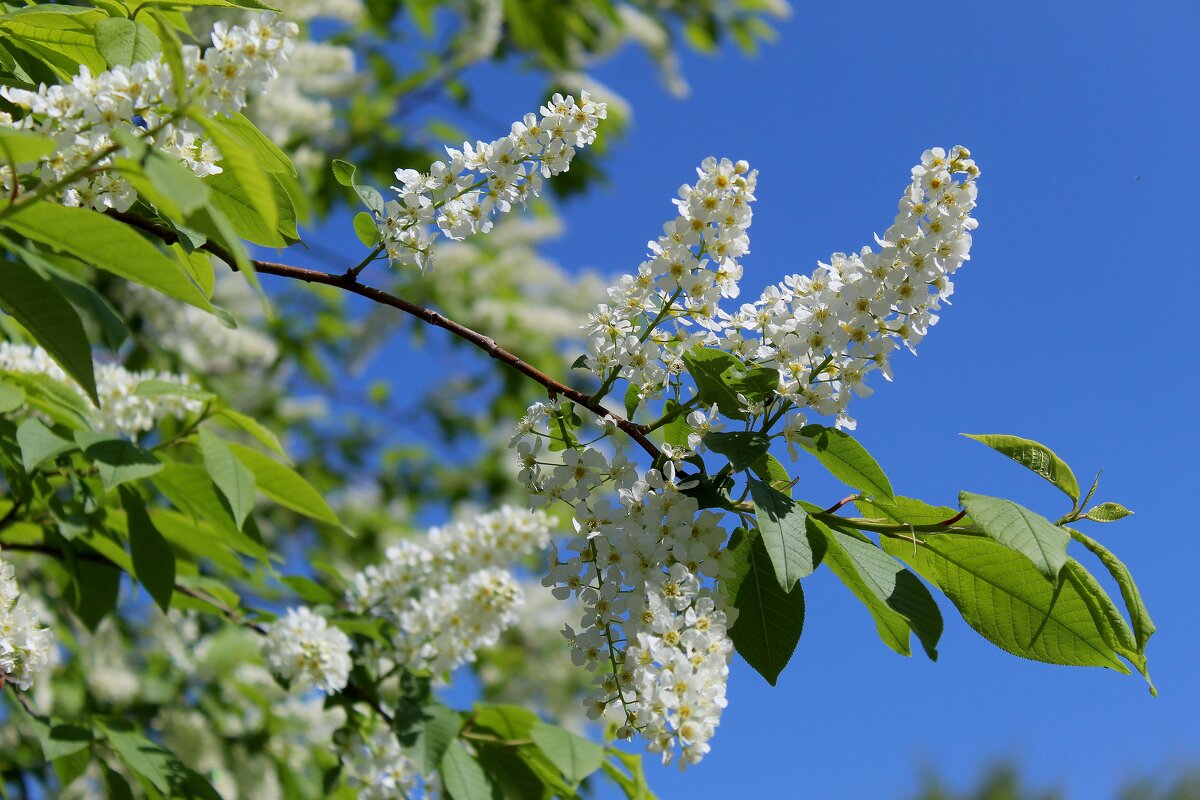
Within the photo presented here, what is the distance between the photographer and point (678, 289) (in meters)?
1.54

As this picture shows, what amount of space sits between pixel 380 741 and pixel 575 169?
5.71 meters

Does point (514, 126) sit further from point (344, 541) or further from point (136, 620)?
point (344, 541)

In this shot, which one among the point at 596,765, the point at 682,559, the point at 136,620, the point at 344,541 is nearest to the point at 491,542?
the point at 596,765

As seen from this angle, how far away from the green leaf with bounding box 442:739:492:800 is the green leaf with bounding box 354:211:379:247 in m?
1.15

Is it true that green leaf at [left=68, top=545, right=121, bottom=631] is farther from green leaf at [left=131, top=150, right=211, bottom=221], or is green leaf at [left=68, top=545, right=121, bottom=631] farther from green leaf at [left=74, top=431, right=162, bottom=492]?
green leaf at [left=131, top=150, right=211, bottom=221]

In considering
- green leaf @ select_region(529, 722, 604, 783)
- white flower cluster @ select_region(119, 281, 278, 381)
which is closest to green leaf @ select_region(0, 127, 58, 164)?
green leaf @ select_region(529, 722, 604, 783)

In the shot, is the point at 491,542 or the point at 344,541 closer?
the point at 491,542

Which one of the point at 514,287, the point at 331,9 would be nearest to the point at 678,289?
the point at 331,9

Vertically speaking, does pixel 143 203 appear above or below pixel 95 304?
above

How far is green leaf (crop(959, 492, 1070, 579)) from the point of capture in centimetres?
126

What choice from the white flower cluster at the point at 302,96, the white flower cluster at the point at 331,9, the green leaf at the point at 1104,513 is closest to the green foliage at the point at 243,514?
the green leaf at the point at 1104,513

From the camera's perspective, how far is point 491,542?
288 cm

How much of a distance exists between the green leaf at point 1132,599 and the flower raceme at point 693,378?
1.24 feet

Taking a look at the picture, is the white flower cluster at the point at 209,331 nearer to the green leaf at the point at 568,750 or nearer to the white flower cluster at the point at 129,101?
the green leaf at the point at 568,750
